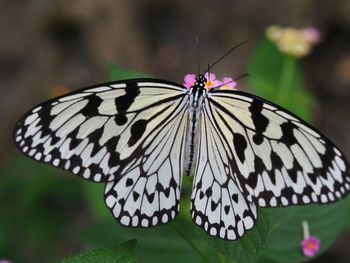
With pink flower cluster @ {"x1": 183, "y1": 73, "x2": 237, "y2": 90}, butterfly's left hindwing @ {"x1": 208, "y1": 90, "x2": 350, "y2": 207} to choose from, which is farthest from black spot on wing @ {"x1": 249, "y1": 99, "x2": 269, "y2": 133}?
pink flower cluster @ {"x1": 183, "y1": 73, "x2": 237, "y2": 90}

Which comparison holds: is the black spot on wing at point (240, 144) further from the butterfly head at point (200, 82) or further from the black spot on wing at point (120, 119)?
the black spot on wing at point (120, 119)

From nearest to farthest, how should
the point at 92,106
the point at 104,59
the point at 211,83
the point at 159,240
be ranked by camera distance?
the point at 92,106
the point at 211,83
the point at 159,240
the point at 104,59

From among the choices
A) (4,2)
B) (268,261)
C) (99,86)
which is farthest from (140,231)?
(4,2)

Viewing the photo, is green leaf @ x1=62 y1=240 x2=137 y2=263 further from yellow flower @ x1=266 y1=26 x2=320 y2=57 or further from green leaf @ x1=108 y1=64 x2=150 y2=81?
yellow flower @ x1=266 y1=26 x2=320 y2=57

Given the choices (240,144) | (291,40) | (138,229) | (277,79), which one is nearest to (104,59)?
(277,79)

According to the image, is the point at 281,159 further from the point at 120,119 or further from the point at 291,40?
the point at 291,40

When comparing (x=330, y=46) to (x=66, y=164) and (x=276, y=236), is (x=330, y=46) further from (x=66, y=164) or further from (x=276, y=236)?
(x=66, y=164)
